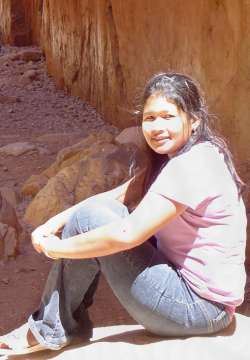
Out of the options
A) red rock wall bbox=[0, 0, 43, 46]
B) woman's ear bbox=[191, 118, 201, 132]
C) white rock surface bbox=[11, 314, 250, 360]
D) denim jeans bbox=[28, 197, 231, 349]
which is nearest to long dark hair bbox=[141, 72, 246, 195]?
woman's ear bbox=[191, 118, 201, 132]

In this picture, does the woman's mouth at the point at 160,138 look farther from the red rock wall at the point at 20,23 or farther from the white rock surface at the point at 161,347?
the red rock wall at the point at 20,23

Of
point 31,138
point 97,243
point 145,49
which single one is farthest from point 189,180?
point 31,138

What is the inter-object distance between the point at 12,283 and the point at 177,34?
1620 millimetres

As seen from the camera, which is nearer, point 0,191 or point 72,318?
point 72,318

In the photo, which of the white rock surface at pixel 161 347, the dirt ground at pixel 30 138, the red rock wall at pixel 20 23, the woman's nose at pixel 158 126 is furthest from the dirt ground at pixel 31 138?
the woman's nose at pixel 158 126

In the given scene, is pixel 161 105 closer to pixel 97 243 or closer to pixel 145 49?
pixel 97 243

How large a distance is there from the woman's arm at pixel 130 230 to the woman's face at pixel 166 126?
20 cm

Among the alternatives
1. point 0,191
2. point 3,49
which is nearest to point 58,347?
point 0,191

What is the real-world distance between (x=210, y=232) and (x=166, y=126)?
1.11 ft

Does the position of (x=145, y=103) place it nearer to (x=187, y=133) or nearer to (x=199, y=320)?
(x=187, y=133)

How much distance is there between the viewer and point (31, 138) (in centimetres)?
571

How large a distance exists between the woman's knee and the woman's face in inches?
9.1

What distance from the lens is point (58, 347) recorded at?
97.1 inches

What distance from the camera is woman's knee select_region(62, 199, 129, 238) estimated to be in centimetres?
228
